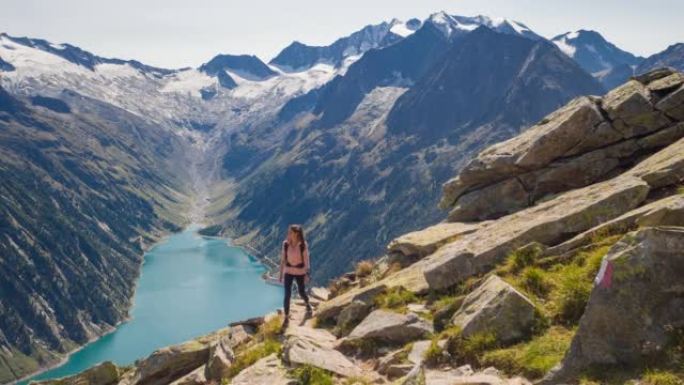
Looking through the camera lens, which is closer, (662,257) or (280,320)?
(662,257)

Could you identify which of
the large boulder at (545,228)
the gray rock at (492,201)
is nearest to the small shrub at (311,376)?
the large boulder at (545,228)

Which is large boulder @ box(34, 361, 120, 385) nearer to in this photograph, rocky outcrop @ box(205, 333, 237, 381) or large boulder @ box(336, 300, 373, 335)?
rocky outcrop @ box(205, 333, 237, 381)

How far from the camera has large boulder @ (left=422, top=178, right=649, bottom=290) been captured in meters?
21.4

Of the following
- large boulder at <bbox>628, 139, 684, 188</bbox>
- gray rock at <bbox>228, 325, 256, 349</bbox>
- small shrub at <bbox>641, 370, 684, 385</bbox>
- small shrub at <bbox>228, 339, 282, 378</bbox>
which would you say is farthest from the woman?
small shrub at <bbox>641, 370, 684, 385</bbox>

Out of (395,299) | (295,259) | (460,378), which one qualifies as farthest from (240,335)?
(460,378)

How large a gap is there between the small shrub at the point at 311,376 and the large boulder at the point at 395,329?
3.30 m

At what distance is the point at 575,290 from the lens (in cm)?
1684

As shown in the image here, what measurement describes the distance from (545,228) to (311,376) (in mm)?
10217

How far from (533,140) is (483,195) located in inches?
153

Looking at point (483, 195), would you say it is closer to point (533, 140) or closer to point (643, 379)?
point (533, 140)

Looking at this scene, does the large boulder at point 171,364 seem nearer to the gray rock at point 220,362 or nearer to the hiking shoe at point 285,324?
the gray rock at point 220,362

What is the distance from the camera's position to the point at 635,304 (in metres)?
13.4

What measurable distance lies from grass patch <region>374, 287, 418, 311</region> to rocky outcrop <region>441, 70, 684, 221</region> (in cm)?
954

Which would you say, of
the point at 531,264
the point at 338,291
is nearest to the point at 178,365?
the point at 338,291
